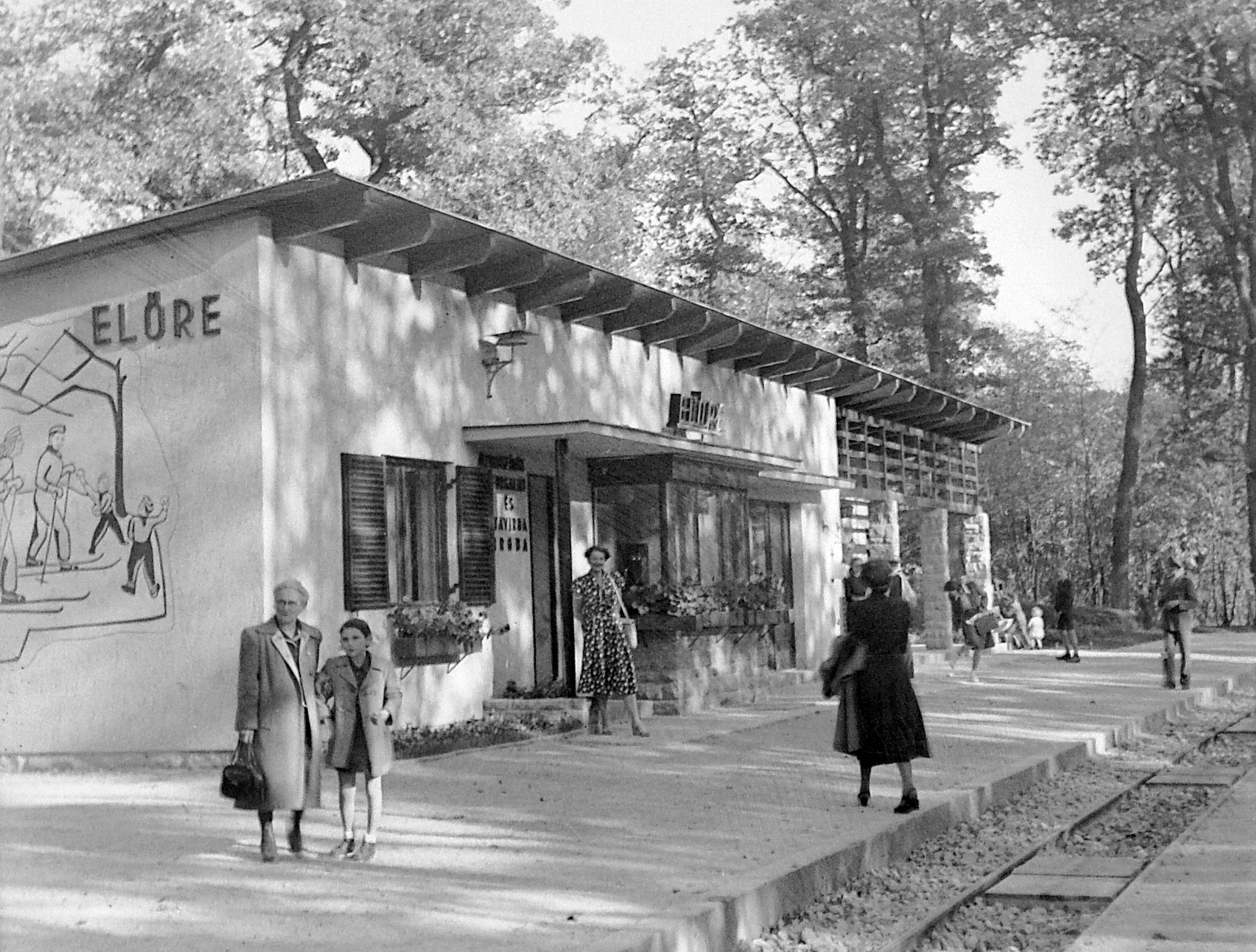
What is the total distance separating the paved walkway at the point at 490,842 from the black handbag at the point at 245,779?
0.41 metres

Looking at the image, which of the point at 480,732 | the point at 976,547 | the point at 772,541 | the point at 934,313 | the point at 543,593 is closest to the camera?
the point at 480,732

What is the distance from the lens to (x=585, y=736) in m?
15.6

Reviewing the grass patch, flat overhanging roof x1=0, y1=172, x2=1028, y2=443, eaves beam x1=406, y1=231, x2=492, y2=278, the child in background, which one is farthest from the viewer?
the child in background

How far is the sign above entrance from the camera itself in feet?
68.3

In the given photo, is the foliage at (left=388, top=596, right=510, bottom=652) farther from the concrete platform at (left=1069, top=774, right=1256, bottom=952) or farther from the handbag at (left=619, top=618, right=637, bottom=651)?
the concrete platform at (left=1069, top=774, right=1256, bottom=952)

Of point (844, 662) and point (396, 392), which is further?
point (396, 392)

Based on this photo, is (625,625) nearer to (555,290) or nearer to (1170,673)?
(555,290)

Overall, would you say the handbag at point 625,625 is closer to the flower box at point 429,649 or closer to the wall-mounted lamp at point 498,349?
the flower box at point 429,649

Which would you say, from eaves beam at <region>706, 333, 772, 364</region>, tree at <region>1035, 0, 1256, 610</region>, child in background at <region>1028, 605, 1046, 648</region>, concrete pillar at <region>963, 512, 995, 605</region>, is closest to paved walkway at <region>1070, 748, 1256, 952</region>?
eaves beam at <region>706, 333, 772, 364</region>

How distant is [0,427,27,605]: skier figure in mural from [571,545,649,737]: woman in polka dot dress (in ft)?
17.1

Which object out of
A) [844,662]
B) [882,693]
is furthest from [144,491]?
[882,693]

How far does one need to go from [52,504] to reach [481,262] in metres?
4.56

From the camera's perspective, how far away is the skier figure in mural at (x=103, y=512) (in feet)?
48.2

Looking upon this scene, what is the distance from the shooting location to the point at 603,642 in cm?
1511
